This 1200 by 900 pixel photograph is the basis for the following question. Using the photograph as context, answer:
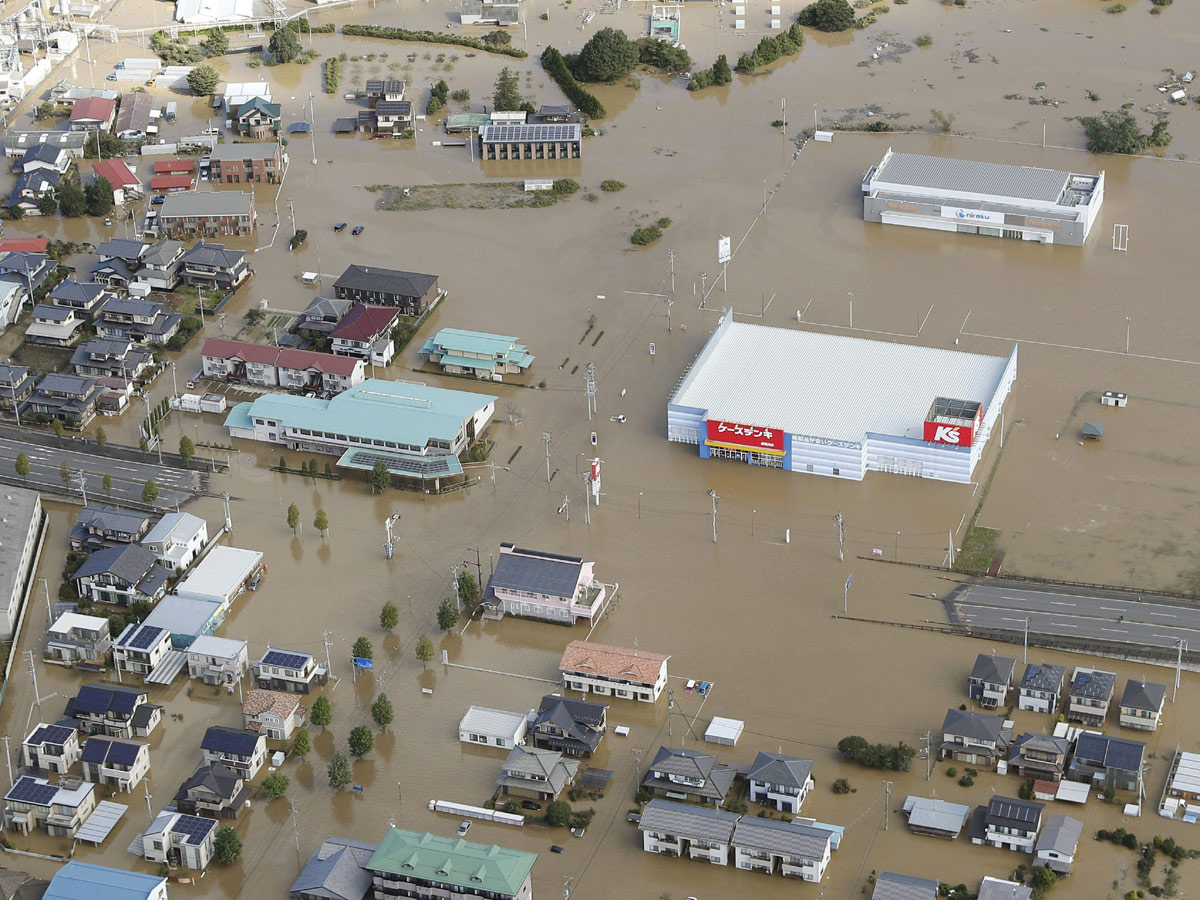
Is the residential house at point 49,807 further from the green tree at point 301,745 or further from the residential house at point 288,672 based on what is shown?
the residential house at point 288,672

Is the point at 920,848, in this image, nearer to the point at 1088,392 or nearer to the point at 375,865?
the point at 375,865

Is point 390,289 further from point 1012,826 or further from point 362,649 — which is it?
point 1012,826

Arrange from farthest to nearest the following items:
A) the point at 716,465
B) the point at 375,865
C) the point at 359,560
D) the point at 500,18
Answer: the point at 500,18, the point at 716,465, the point at 359,560, the point at 375,865

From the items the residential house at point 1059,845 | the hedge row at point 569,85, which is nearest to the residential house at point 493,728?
the residential house at point 1059,845

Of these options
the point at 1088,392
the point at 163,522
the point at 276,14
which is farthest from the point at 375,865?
the point at 276,14

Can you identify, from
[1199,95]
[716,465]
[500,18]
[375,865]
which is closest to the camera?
[375,865]

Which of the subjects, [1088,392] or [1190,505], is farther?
[1088,392]
